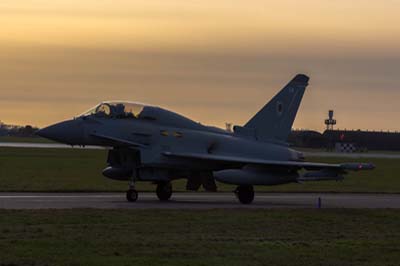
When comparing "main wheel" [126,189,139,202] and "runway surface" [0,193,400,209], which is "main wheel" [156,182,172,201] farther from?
"main wheel" [126,189,139,202]

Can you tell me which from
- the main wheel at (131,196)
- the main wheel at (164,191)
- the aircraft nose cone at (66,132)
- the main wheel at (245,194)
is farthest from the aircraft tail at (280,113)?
the aircraft nose cone at (66,132)

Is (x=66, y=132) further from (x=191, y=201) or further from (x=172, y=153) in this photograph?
(x=191, y=201)

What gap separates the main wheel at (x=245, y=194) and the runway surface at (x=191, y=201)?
0.23m

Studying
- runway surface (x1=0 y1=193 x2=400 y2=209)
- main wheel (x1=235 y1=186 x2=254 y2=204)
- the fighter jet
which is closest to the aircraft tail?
the fighter jet

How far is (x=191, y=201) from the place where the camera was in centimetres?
2775

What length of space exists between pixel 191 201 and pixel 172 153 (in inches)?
61.4

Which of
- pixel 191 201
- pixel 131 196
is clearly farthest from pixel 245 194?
pixel 131 196

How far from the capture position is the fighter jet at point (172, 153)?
26.8 metres

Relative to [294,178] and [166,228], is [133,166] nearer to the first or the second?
[294,178]

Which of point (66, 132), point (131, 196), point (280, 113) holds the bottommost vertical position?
point (131, 196)

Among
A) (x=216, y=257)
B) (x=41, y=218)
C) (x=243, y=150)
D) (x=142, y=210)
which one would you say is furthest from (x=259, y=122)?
(x=216, y=257)

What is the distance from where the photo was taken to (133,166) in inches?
1074

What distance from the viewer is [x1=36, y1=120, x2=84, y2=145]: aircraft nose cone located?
26.6 metres

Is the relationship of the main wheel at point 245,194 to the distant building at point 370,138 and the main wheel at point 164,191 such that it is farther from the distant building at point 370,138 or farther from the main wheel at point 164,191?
the distant building at point 370,138
